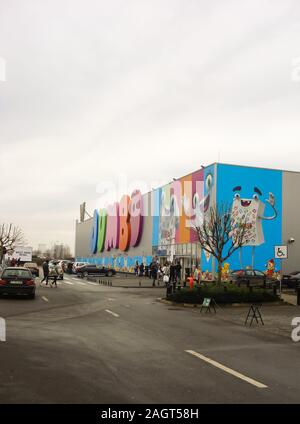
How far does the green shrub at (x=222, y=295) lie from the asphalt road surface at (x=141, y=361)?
5572 mm

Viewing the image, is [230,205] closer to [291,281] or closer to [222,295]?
[291,281]

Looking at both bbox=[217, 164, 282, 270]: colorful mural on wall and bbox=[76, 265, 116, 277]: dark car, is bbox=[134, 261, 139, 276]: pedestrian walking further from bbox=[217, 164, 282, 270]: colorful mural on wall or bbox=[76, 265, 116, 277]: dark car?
bbox=[217, 164, 282, 270]: colorful mural on wall

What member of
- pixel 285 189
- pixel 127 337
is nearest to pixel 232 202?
pixel 285 189

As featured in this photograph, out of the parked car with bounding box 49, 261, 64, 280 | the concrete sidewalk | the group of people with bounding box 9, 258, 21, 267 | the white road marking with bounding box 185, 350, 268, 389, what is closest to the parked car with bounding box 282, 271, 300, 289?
the concrete sidewalk

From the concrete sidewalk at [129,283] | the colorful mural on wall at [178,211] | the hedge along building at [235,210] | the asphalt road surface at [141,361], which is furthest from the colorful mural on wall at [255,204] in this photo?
the asphalt road surface at [141,361]

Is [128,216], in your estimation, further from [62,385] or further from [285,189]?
[62,385]

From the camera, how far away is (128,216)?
59.8 metres

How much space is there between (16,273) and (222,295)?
369 inches

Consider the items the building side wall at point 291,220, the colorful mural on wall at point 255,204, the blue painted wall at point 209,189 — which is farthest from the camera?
the building side wall at point 291,220

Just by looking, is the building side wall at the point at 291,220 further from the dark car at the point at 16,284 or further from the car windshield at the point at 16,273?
the dark car at the point at 16,284

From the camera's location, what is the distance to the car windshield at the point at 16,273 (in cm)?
2237

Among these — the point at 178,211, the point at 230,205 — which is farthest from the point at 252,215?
the point at 178,211

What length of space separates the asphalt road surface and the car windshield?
6.15m

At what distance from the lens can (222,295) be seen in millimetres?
22047
